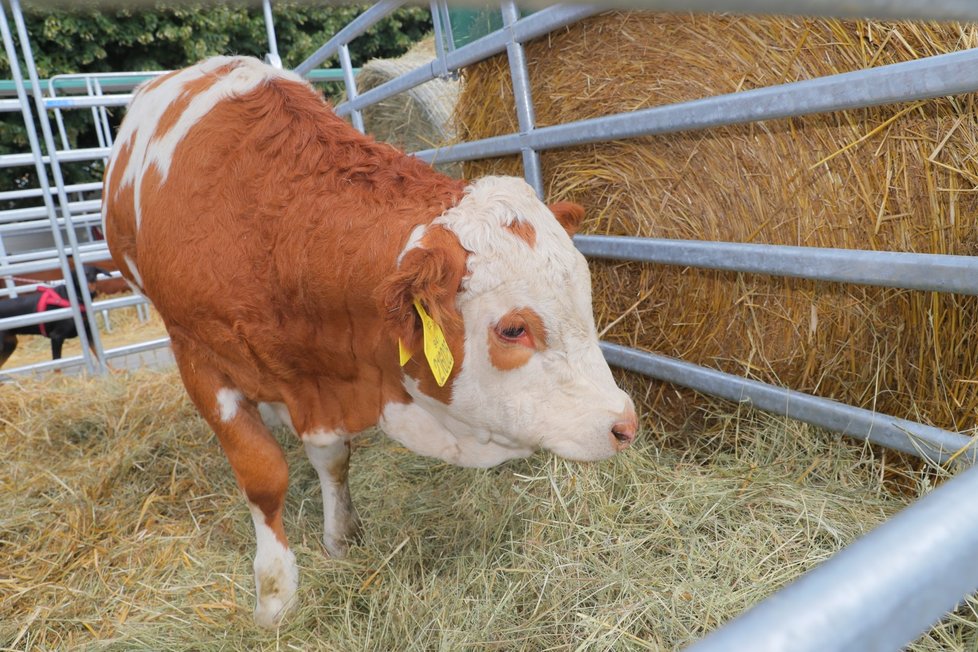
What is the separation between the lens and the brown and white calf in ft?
6.35

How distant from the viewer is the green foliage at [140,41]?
1331 cm

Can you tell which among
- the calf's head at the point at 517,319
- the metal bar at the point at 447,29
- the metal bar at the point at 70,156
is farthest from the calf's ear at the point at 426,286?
the metal bar at the point at 70,156

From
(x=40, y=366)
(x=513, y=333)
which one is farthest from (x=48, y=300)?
(x=513, y=333)

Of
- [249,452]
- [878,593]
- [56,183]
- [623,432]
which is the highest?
[878,593]

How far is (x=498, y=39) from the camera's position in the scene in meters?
3.09

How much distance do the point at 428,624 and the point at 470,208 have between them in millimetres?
1206

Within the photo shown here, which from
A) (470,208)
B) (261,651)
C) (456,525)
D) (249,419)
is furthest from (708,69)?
(261,651)

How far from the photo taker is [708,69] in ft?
8.12

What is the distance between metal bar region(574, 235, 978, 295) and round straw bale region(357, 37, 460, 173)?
9.52 feet

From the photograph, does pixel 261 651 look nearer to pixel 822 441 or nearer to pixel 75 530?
pixel 75 530

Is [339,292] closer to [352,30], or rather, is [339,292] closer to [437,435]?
[437,435]

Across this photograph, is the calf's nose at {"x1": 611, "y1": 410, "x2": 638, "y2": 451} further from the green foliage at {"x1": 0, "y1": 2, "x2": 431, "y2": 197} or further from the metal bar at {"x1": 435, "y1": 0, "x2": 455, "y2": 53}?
the green foliage at {"x1": 0, "y1": 2, "x2": 431, "y2": 197}

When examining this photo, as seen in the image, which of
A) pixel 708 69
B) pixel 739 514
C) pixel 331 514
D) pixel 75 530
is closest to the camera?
pixel 739 514

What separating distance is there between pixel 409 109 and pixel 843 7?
5464mm
